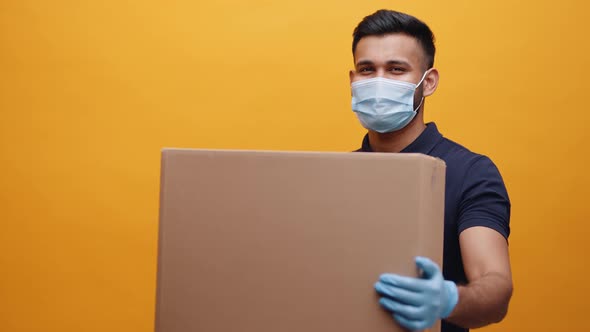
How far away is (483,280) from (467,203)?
0.71ft

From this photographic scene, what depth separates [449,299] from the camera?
897mm

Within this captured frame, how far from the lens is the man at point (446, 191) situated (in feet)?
2.73

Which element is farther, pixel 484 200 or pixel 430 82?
pixel 430 82

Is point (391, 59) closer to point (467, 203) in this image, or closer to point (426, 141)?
point (426, 141)

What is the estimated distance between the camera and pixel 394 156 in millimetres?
831

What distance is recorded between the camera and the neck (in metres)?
1.48

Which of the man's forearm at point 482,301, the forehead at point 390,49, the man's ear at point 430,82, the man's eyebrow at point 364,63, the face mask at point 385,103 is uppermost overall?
the forehead at point 390,49

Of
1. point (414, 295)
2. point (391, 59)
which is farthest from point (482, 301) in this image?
point (391, 59)

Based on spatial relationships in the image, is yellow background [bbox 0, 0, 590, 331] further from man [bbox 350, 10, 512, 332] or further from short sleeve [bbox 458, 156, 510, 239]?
short sleeve [bbox 458, 156, 510, 239]

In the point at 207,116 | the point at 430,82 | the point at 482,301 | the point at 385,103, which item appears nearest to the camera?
the point at 482,301

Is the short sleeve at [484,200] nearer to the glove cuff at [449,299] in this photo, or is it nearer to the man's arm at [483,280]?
the man's arm at [483,280]

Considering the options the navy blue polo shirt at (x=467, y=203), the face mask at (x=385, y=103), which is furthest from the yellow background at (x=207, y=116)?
the navy blue polo shirt at (x=467, y=203)

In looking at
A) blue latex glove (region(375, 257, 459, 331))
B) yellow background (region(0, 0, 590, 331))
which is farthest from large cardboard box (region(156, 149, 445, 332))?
yellow background (region(0, 0, 590, 331))

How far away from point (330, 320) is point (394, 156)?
0.23 m
